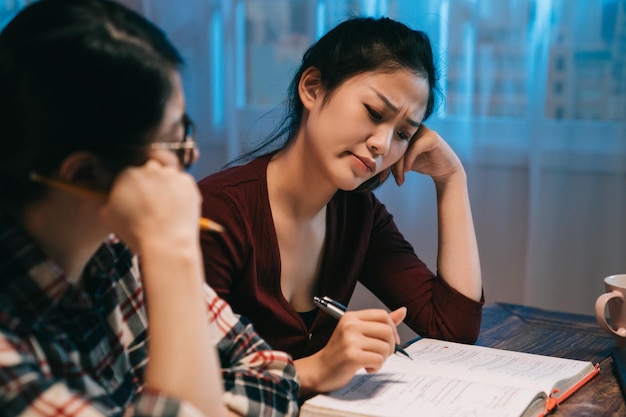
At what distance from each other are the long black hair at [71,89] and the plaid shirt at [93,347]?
9cm

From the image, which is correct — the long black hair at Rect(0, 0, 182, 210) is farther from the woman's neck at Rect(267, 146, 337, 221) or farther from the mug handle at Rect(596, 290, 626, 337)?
the mug handle at Rect(596, 290, 626, 337)

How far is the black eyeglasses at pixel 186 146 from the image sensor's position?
0.79 metres

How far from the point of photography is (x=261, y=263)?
1.29 m

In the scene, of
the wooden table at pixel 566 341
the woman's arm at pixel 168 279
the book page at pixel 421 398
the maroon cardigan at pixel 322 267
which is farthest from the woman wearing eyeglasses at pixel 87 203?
the wooden table at pixel 566 341

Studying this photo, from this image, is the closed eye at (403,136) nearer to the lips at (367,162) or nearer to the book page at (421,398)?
the lips at (367,162)

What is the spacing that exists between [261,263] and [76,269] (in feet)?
1.64

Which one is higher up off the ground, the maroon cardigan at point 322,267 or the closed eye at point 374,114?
the closed eye at point 374,114

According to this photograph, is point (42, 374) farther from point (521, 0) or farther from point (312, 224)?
point (521, 0)

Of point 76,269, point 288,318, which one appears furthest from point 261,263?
point 76,269

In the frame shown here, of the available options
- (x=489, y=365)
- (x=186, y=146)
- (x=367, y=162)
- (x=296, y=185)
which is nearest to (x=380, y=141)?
(x=367, y=162)

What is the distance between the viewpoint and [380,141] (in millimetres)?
1288

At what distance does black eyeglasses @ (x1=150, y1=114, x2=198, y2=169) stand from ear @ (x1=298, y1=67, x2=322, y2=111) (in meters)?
0.56

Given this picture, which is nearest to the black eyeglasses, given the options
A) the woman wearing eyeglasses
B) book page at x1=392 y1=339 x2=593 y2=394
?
the woman wearing eyeglasses

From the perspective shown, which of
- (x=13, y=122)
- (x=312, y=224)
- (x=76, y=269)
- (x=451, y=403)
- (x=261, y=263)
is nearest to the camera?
(x=13, y=122)
